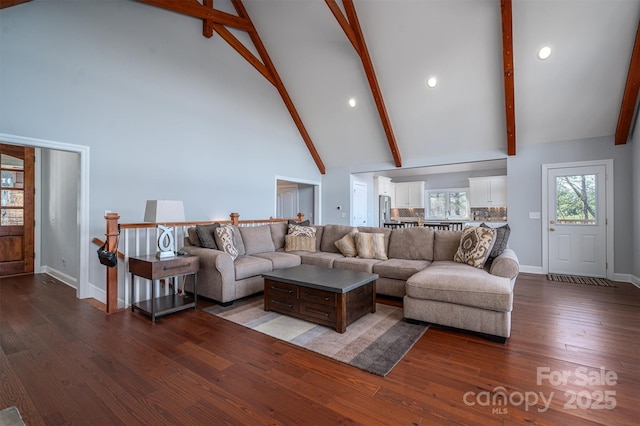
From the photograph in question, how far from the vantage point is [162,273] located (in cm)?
336

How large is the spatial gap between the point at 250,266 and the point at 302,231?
1504 mm

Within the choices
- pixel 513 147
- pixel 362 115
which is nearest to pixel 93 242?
pixel 362 115

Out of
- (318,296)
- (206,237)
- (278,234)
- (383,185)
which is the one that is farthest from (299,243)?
(383,185)

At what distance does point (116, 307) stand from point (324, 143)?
560cm

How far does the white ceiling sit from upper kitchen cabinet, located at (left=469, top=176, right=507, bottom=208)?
108 inches

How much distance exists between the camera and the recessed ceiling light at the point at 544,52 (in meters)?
4.25

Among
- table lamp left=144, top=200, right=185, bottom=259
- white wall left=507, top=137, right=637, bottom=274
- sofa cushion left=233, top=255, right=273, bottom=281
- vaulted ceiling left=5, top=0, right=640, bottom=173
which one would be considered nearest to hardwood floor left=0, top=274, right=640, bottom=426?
sofa cushion left=233, top=255, right=273, bottom=281

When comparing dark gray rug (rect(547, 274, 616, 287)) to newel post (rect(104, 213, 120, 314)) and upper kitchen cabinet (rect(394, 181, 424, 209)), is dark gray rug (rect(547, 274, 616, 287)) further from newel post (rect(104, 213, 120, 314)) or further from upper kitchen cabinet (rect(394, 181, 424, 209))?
newel post (rect(104, 213, 120, 314))

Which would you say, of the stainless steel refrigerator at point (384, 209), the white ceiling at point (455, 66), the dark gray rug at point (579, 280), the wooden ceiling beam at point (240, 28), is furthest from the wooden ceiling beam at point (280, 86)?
the dark gray rug at point (579, 280)

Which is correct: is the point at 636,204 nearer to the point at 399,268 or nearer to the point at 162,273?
the point at 399,268

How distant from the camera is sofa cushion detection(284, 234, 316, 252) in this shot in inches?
202

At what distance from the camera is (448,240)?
4.16 m

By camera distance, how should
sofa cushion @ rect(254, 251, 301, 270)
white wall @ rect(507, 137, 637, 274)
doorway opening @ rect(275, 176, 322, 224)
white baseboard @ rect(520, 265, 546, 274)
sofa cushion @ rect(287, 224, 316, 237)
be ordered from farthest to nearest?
doorway opening @ rect(275, 176, 322, 224), white baseboard @ rect(520, 265, 546, 274), sofa cushion @ rect(287, 224, 316, 237), white wall @ rect(507, 137, 637, 274), sofa cushion @ rect(254, 251, 301, 270)

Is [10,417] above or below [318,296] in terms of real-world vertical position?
below
